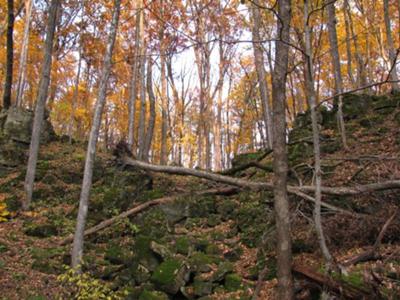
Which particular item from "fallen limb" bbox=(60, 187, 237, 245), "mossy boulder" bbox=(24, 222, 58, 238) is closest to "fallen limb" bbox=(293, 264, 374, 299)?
"fallen limb" bbox=(60, 187, 237, 245)

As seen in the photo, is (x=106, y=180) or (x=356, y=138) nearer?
(x=356, y=138)

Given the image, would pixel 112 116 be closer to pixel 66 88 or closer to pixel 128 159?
pixel 66 88

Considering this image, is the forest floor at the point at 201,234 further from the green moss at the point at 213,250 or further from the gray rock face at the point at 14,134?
the gray rock face at the point at 14,134

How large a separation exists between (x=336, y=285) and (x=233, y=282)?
2305mm

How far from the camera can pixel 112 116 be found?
29.0 metres

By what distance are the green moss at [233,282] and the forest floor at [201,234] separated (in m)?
0.02

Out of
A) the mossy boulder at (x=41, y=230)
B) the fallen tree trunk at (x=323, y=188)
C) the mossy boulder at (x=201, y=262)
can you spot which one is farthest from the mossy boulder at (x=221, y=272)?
the mossy boulder at (x=41, y=230)

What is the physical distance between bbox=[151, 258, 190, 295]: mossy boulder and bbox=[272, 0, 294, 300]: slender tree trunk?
2429 mm

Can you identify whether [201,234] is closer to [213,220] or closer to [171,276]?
[213,220]

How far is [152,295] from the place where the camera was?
19.5ft

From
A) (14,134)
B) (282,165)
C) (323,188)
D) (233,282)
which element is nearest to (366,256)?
(323,188)

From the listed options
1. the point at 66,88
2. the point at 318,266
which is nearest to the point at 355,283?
the point at 318,266

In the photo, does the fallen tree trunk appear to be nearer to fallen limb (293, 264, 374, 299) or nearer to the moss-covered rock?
the moss-covered rock

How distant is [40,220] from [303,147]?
8.47 metres
